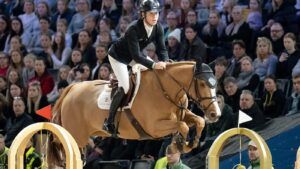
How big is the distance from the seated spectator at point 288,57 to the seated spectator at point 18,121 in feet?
14.4

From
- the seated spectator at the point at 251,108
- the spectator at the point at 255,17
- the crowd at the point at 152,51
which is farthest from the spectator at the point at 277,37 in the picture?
the seated spectator at the point at 251,108

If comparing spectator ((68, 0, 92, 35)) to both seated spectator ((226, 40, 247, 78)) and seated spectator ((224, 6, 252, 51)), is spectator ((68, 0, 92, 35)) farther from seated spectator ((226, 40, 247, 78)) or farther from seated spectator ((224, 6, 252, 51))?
seated spectator ((226, 40, 247, 78))

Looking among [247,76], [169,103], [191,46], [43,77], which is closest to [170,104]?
[169,103]

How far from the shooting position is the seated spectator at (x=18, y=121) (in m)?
19.1

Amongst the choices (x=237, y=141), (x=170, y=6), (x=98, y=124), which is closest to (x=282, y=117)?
(x=237, y=141)

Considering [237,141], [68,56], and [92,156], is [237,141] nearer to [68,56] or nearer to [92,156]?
[92,156]

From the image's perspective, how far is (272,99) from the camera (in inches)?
672

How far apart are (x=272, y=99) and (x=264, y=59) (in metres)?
1.06

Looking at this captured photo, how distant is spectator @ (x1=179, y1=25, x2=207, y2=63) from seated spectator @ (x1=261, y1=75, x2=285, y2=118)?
6.04 feet

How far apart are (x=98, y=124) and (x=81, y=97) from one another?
53 centimetres

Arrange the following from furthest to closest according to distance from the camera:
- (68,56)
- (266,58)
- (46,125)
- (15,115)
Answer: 1. (68,56)
2. (15,115)
3. (266,58)
4. (46,125)

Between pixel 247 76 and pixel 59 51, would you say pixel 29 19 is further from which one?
pixel 247 76

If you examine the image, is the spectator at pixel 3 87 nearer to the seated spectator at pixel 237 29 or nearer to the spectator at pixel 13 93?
the spectator at pixel 13 93

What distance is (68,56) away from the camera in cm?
2081
